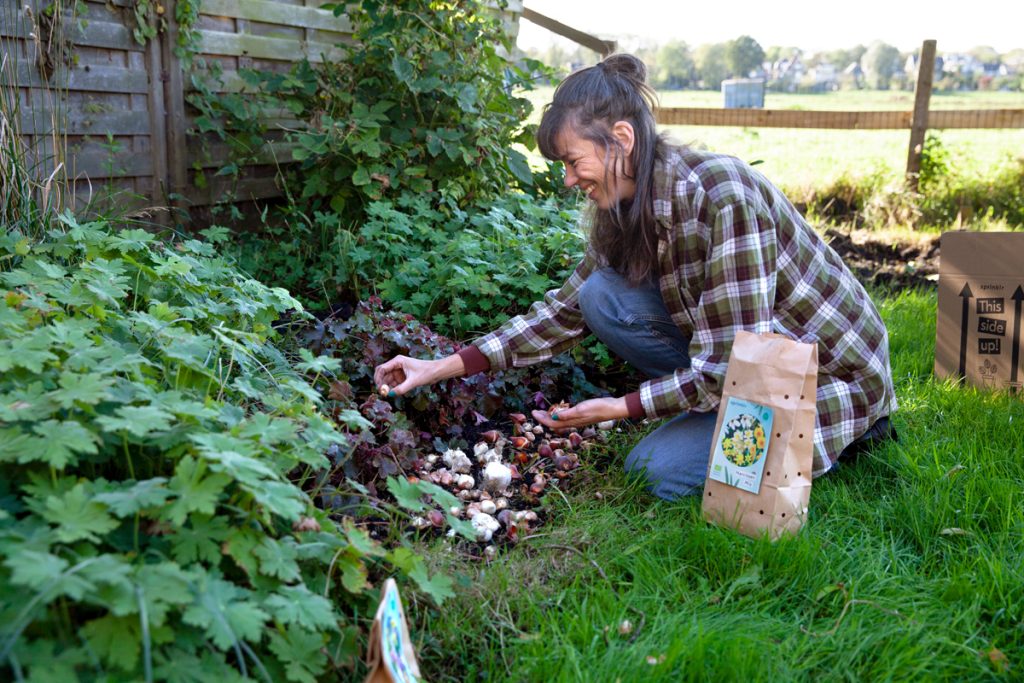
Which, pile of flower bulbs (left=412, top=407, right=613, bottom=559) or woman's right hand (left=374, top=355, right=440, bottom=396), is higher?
woman's right hand (left=374, top=355, right=440, bottom=396)

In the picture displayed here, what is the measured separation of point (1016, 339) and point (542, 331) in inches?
76.0

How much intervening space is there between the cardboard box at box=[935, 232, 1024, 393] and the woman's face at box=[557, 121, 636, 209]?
1.71m

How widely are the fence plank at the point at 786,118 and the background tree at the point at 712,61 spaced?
15.8 m

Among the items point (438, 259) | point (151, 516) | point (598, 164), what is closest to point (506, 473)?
point (598, 164)

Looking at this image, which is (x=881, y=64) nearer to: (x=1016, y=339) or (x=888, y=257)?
(x=888, y=257)

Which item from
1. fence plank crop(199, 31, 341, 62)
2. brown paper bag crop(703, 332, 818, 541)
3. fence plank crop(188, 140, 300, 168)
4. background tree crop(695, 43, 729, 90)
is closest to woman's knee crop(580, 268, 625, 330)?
brown paper bag crop(703, 332, 818, 541)

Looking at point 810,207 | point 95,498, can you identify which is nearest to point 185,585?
point 95,498

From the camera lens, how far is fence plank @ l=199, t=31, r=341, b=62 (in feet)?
15.0

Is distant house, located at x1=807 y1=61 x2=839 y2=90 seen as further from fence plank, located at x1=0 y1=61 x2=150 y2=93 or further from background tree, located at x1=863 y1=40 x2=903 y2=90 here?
fence plank, located at x1=0 y1=61 x2=150 y2=93

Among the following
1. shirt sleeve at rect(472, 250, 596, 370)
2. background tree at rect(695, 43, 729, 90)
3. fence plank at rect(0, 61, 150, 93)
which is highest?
background tree at rect(695, 43, 729, 90)

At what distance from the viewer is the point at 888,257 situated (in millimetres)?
6070

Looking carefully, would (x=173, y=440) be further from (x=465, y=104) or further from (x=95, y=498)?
(x=465, y=104)

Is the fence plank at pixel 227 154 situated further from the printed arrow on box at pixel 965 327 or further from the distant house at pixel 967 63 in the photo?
the distant house at pixel 967 63

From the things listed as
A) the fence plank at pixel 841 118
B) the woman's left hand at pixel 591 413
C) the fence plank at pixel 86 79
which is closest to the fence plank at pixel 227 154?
the fence plank at pixel 86 79
